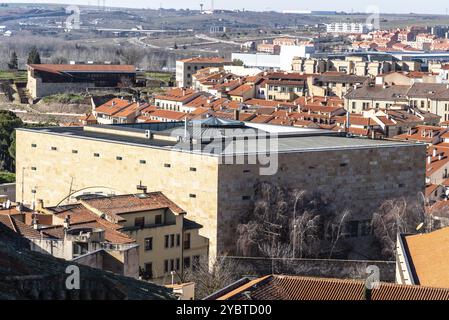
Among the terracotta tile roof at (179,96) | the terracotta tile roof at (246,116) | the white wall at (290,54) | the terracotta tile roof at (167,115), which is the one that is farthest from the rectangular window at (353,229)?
the white wall at (290,54)

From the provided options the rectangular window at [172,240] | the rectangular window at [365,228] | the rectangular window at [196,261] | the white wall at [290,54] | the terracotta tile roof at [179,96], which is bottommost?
the white wall at [290,54]

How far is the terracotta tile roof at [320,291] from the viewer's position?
9078 mm

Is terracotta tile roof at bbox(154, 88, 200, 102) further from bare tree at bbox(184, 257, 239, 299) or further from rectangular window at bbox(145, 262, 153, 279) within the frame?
rectangular window at bbox(145, 262, 153, 279)

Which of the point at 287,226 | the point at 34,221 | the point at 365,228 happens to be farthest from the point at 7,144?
the point at 34,221

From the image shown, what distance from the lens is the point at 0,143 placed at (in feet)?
118

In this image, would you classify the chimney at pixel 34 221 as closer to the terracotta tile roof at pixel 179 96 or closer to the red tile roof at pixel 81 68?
the terracotta tile roof at pixel 179 96

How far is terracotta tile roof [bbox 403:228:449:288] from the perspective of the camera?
12328mm

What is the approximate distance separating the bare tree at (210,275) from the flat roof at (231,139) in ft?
7.87

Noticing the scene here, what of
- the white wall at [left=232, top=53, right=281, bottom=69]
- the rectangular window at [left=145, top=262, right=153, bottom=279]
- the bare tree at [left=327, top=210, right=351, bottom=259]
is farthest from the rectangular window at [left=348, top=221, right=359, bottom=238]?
the white wall at [left=232, top=53, right=281, bottom=69]

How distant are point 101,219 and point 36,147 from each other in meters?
6.77

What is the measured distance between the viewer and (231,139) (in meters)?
22.9

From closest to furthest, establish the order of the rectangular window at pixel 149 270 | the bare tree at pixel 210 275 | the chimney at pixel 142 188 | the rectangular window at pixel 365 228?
the bare tree at pixel 210 275
the rectangular window at pixel 149 270
the chimney at pixel 142 188
the rectangular window at pixel 365 228

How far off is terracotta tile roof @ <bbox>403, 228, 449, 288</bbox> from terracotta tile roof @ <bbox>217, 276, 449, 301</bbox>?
6.37 ft

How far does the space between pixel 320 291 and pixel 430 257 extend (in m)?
4.68
